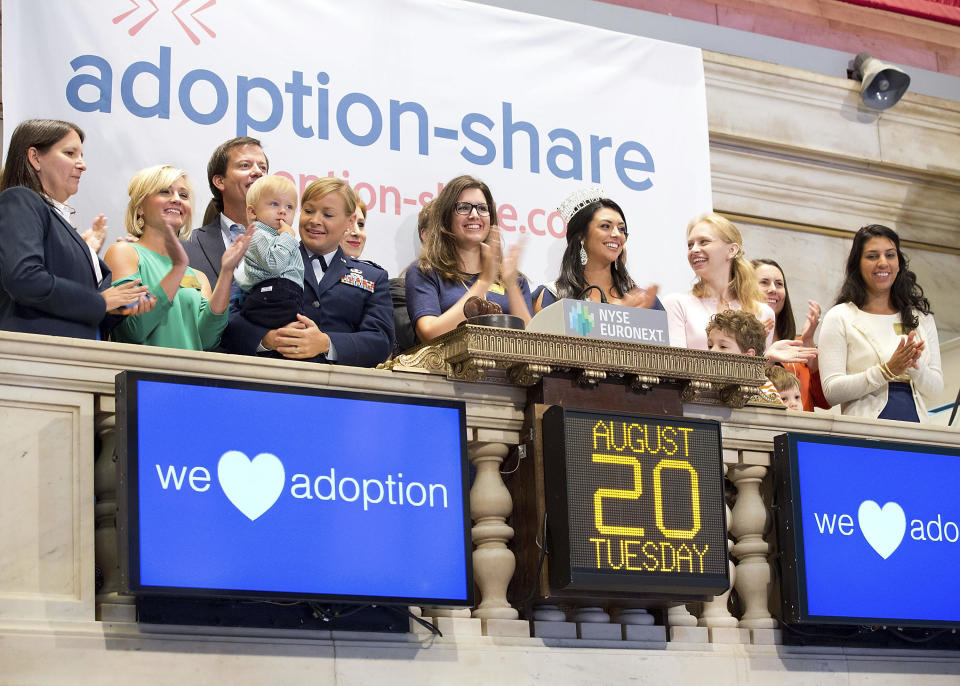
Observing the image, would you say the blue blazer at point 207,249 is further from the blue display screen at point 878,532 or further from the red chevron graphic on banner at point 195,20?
the blue display screen at point 878,532

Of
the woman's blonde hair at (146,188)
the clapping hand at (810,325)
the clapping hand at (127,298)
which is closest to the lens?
Result: the clapping hand at (127,298)

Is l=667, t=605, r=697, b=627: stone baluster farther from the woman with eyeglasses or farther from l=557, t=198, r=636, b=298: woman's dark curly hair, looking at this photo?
l=557, t=198, r=636, b=298: woman's dark curly hair

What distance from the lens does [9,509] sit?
4.55m

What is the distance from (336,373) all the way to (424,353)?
1.15ft

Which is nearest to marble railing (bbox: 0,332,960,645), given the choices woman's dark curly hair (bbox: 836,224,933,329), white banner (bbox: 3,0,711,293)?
woman's dark curly hair (bbox: 836,224,933,329)

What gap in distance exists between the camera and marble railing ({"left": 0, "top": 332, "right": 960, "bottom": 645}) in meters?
4.56

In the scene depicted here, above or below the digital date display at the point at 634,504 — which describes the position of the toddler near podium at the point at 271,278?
above

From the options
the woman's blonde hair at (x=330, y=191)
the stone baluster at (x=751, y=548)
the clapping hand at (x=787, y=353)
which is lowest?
the stone baluster at (x=751, y=548)

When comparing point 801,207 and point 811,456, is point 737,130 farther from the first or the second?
point 811,456

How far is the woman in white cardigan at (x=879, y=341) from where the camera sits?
681 cm

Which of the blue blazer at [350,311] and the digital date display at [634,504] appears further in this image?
the blue blazer at [350,311]

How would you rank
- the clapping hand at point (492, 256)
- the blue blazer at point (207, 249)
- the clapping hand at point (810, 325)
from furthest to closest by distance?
the clapping hand at point (810, 325) → the blue blazer at point (207, 249) → the clapping hand at point (492, 256)

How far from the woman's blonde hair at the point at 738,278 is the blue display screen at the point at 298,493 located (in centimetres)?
226

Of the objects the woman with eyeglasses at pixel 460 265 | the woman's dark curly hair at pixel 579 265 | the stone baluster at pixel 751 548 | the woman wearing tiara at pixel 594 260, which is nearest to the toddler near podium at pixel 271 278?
the woman with eyeglasses at pixel 460 265
